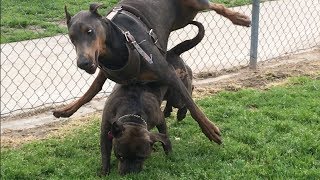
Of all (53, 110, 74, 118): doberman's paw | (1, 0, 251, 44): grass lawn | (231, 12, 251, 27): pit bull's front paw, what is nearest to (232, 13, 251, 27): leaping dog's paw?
(231, 12, 251, 27): pit bull's front paw

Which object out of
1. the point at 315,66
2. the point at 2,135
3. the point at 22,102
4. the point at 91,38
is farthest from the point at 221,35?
the point at 91,38

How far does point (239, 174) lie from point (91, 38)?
163 centimetres

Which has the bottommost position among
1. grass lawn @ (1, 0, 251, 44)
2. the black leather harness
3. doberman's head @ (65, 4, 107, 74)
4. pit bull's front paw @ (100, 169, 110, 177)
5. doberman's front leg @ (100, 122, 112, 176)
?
grass lawn @ (1, 0, 251, 44)

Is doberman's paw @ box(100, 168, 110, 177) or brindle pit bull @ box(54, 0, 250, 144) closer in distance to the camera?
brindle pit bull @ box(54, 0, 250, 144)

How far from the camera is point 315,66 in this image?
26.8ft

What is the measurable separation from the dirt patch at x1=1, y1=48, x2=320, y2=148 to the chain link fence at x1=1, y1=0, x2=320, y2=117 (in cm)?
34

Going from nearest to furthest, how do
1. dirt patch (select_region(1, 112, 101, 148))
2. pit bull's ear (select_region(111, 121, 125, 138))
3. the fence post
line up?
pit bull's ear (select_region(111, 121, 125, 138))
dirt patch (select_region(1, 112, 101, 148))
the fence post

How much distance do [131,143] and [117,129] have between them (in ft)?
0.52

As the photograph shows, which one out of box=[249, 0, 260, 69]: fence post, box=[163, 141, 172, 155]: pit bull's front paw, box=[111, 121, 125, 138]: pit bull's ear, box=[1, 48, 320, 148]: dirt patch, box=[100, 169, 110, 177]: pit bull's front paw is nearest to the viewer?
box=[111, 121, 125, 138]: pit bull's ear

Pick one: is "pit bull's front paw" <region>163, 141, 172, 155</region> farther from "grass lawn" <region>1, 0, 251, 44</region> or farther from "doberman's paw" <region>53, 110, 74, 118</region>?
"grass lawn" <region>1, 0, 251, 44</region>

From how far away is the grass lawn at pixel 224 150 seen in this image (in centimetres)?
505

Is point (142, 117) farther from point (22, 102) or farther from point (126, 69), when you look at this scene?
point (22, 102)

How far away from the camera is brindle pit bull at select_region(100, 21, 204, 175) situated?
4.89 m

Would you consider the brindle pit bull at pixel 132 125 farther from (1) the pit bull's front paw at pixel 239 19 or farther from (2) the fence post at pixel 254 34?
(2) the fence post at pixel 254 34
